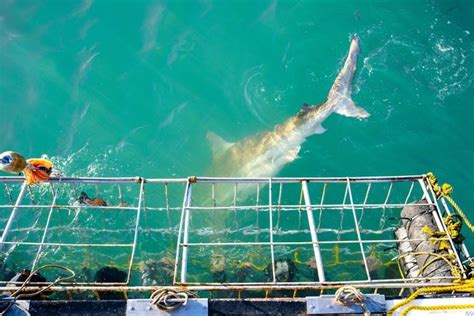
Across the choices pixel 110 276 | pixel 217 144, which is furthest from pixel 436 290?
pixel 217 144

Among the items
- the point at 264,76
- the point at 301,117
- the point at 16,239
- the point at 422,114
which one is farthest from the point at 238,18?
the point at 16,239

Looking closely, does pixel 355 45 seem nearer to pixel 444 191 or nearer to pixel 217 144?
pixel 217 144

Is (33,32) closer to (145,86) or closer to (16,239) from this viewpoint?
(145,86)

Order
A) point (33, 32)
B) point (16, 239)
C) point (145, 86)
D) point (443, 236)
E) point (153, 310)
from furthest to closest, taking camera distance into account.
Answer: point (33, 32) → point (145, 86) → point (16, 239) → point (443, 236) → point (153, 310)

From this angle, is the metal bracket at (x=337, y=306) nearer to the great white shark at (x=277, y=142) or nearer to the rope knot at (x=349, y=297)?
the rope knot at (x=349, y=297)

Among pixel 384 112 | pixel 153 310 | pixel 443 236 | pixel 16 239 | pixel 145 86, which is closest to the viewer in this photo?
pixel 153 310

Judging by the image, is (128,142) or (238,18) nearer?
(128,142)
